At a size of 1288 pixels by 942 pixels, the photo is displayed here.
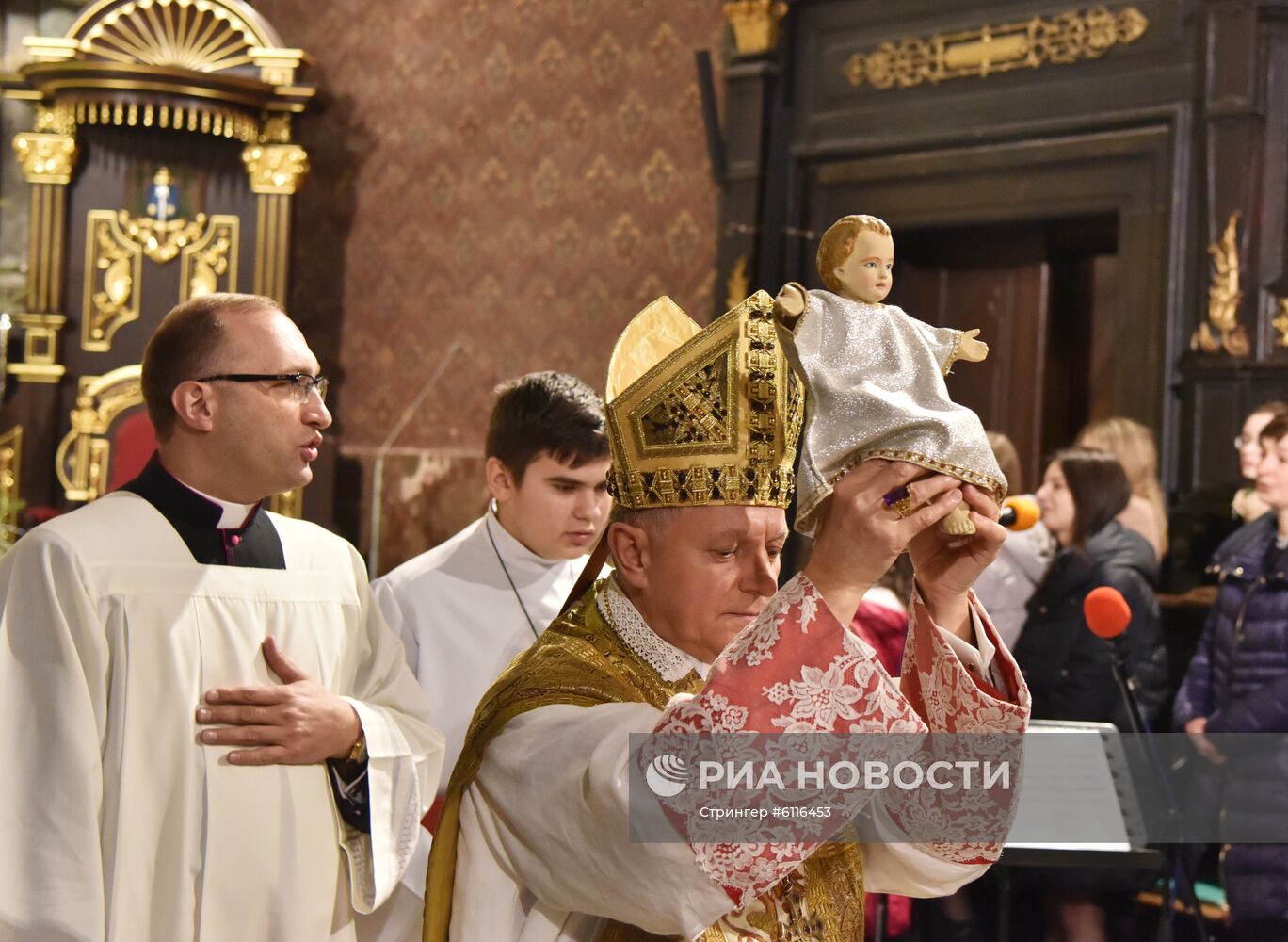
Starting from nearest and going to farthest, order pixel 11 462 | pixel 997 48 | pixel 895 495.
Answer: pixel 895 495
pixel 997 48
pixel 11 462

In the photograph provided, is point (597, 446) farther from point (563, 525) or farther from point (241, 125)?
point (241, 125)

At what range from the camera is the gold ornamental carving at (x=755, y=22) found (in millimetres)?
7812

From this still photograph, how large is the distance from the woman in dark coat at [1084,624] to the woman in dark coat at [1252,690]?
274 millimetres

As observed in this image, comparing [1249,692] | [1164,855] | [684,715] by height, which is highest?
[684,715]

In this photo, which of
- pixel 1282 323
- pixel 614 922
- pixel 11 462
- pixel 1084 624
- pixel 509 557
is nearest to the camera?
pixel 614 922

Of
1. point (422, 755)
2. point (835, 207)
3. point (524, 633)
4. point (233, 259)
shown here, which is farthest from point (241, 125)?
point (422, 755)

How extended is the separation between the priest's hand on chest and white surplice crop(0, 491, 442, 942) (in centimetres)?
4

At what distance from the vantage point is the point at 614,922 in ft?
6.22

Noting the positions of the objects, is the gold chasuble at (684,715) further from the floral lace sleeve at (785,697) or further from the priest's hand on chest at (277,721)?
the priest's hand on chest at (277,721)

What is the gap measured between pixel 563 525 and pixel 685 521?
152 centimetres

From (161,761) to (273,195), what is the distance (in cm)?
674

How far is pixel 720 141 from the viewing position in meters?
7.98

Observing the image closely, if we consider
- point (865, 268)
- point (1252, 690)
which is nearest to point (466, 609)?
point (865, 268)

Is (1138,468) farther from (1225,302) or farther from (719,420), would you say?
(719,420)
